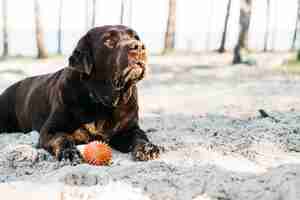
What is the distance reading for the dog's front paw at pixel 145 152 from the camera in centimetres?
408

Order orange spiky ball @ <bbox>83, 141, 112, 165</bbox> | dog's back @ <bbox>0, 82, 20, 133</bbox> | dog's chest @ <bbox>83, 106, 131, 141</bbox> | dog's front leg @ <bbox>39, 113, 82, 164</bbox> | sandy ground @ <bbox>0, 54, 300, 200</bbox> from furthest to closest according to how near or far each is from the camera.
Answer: dog's back @ <bbox>0, 82, 20, 133</bbox>, dog's chest @ <bbox>83, 106, 131, 141</bbox>, dog's front leg @ <bbox>39, 113, 82, 164</bbox>, orange spiky ball @ <bbox>83, 141, 112, 165</bbox>, sandy ground @ <bbox>0, 54, 300, 200</bbox>

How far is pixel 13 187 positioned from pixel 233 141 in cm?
229

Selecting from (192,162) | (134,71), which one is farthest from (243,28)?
(192,162)

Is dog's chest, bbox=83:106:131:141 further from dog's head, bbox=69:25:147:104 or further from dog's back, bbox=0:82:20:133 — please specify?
dog's back, bbox=0:82:20:133

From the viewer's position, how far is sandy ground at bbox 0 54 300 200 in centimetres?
294

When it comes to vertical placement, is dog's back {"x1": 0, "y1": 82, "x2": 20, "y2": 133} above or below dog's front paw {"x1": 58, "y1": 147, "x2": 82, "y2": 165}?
below

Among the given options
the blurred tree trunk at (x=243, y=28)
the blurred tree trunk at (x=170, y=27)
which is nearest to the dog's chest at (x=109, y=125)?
the blurred tree trunk at (x=243, y=28)

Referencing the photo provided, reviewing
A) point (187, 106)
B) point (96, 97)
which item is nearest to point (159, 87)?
point (187, 106)

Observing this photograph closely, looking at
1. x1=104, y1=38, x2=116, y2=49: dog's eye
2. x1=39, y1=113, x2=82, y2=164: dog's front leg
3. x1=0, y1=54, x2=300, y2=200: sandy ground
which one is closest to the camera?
x1=0, y1=54, x2=300, y2=200: sandy ground

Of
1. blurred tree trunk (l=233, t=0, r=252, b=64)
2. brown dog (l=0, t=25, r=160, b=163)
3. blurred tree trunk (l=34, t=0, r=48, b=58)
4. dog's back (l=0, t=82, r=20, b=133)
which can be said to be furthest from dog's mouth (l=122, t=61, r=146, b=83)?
blurred tree trunk (l=34, t=0, r=48, b=58)

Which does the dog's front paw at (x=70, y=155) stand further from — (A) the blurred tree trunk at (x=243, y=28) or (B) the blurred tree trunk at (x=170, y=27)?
(B) the blurred tree trunk at (x=170, y=27)

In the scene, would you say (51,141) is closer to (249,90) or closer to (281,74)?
(249,90)

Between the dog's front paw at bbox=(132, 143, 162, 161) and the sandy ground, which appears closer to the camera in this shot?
the sandy ground

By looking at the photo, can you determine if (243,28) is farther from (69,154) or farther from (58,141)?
(69,154)
